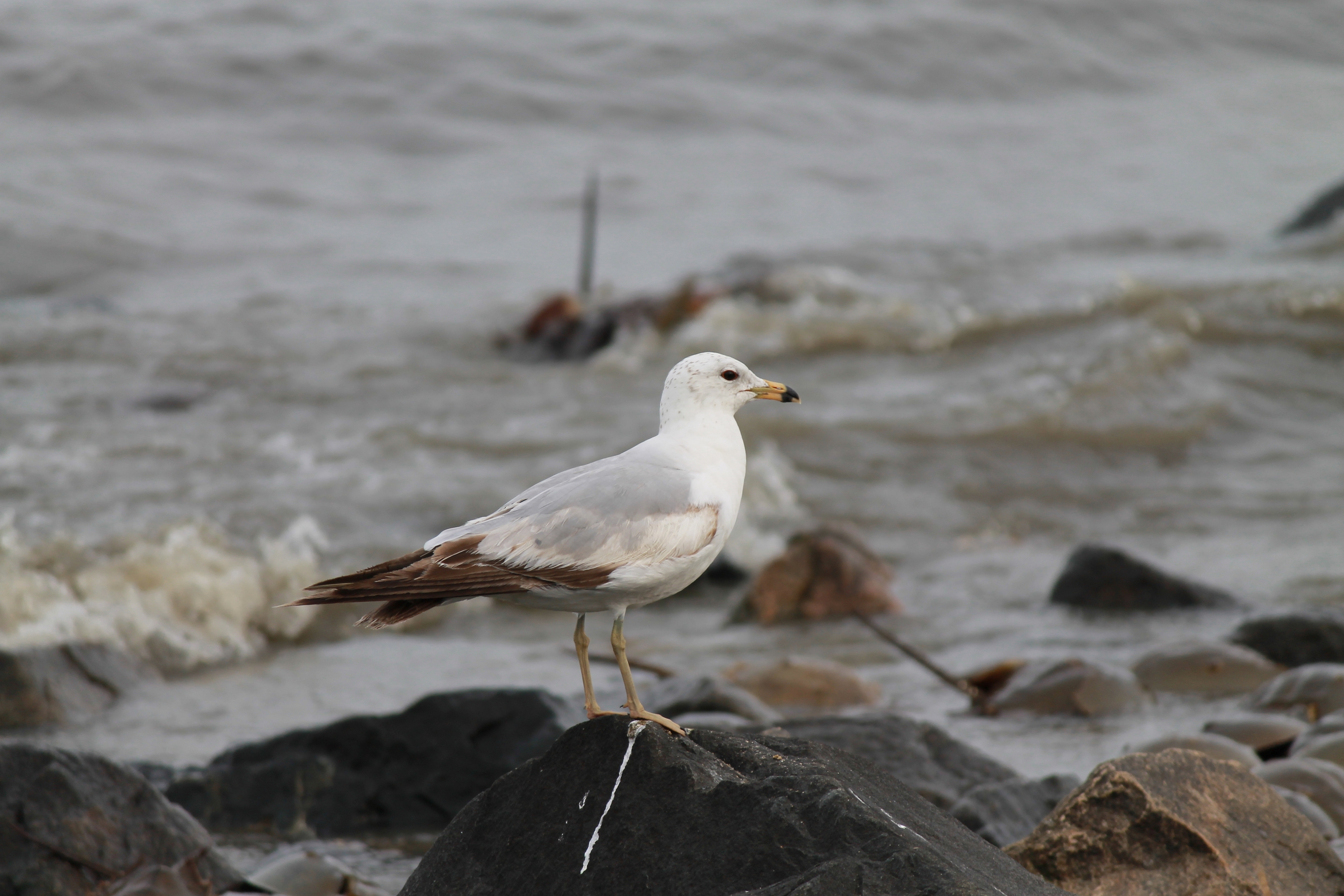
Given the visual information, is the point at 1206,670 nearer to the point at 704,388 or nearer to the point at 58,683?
the point at 704,388

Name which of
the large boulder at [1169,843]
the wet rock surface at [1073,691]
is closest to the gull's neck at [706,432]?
the large boulder at [1169,843]

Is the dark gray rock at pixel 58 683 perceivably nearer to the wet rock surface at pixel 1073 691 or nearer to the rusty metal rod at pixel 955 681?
the rusty metal rod at pixel 955 681

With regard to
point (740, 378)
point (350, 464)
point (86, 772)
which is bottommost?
point (350, 464)

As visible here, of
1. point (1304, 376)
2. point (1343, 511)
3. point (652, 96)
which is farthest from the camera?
point (652, 96)

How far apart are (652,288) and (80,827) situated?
11.3 metres

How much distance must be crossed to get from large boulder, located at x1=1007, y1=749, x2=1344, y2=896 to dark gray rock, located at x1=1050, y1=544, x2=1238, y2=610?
12.3 feet

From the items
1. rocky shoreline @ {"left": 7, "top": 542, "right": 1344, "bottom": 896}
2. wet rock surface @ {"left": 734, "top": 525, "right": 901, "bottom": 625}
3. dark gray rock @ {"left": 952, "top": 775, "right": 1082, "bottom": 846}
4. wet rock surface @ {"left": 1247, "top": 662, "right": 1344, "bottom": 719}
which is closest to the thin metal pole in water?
wet rock surface @ {"left": 734, "top": 525, "right": 901, "bottom": 625}

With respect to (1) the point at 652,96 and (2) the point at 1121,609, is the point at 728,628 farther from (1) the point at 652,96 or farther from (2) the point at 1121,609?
(1) the point at 652,96

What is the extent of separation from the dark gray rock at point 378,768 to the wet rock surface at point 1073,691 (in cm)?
208

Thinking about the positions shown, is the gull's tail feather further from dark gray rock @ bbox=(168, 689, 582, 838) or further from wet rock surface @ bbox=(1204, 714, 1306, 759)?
wet rock surface @ bbox=(1204, 714, 1306, 759)

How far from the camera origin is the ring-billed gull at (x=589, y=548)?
9.68 feet

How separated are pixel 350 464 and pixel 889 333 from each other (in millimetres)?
5919

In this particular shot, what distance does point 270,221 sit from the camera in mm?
16750

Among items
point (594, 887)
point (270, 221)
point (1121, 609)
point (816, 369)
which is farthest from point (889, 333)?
point (594, 887)
